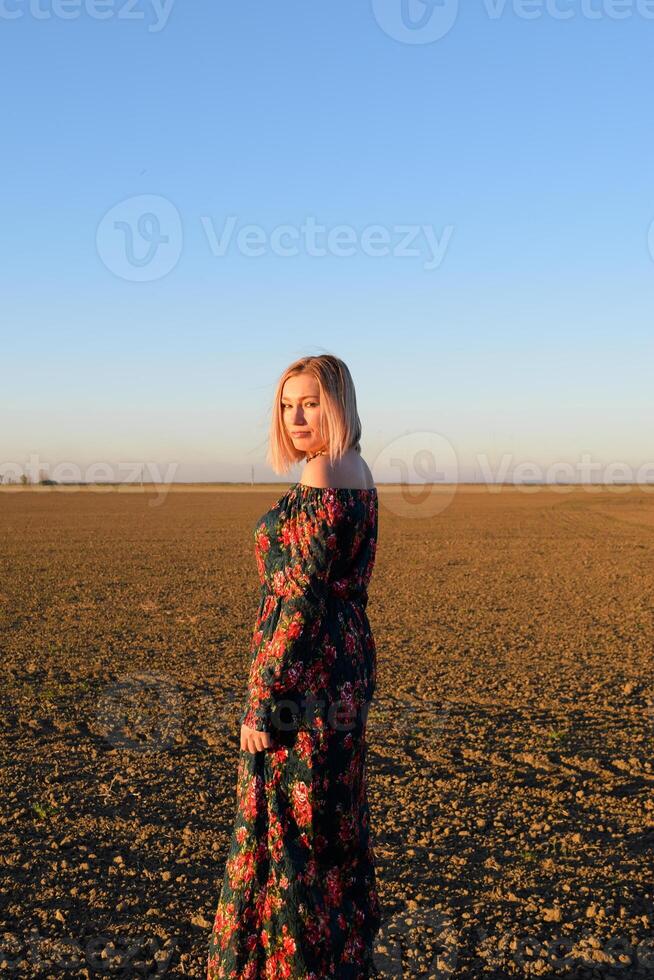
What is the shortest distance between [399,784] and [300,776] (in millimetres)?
2901

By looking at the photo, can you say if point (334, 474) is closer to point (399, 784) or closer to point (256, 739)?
point (256, 739)

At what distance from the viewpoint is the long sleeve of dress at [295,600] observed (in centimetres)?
231

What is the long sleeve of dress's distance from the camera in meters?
2.31

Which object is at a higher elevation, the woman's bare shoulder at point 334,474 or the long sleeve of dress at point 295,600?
the woman's bare shoulder at point 334,474

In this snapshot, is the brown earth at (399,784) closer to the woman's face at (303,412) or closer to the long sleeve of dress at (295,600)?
the long sleeve of dress at (295,600)

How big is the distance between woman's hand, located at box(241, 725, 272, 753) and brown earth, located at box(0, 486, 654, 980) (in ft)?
4.57

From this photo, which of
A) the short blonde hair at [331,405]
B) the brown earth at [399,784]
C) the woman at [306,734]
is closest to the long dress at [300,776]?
the woman at [306,734]

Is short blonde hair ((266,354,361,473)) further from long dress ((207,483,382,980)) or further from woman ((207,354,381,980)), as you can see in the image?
long dress ((207,483,382,980))

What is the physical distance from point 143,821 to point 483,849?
1.82 metres

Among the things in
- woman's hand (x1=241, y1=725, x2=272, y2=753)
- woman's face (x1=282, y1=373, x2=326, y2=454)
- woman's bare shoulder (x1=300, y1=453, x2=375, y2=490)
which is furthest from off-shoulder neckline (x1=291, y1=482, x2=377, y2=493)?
woman's hand (x1=241, y1=725, x2=272, y2=753)

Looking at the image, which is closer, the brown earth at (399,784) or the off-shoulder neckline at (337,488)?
the off-shoulder neckline at (337,488)

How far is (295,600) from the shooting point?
7.61 feet

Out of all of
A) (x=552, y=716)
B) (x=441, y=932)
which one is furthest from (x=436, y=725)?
(x=441, y=932)

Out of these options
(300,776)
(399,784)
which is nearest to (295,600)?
(300,776)
